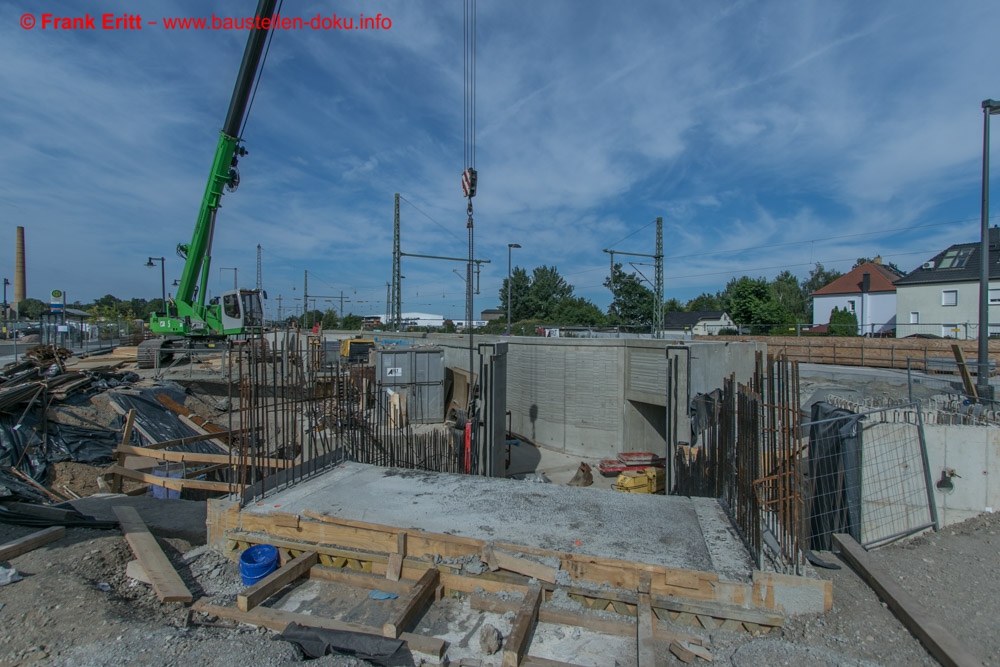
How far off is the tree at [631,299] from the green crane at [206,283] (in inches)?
1414

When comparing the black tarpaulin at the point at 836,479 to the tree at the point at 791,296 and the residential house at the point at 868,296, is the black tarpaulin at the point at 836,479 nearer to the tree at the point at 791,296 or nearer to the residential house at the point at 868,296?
the residential house at the point at 868,296

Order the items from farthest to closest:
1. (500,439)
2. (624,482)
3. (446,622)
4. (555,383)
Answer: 1. (555,383)
2. (624,482)
3. (500,439)
4. (446,622)

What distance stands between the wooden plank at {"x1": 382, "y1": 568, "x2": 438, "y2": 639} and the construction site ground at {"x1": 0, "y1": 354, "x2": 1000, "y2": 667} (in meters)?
0.15

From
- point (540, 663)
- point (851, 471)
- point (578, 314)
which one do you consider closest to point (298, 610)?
point (540, 663)

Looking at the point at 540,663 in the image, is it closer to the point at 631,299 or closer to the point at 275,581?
the point at 275,581

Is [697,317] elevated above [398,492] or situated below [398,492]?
above

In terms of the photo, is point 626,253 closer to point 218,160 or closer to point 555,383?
point 555,383

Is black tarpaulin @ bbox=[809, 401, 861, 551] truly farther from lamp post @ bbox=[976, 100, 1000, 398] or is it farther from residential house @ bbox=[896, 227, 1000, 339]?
residential house @ bbox=[896, 227, 1000, 339]

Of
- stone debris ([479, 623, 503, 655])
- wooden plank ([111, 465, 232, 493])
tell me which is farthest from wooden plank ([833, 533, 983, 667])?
wooden plank ([111, 465, 232, 493])

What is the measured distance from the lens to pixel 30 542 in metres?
4.67

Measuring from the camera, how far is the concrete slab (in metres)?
4.18

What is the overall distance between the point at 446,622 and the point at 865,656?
2.95m

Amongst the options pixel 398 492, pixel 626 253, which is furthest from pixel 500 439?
pixel 626 253

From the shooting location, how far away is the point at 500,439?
10.5 metres
